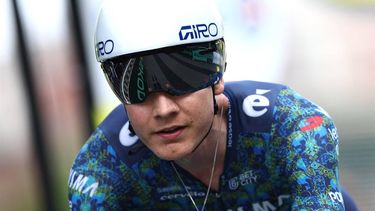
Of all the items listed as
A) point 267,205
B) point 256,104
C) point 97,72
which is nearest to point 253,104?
point 256,104

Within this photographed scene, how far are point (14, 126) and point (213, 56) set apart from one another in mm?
2713

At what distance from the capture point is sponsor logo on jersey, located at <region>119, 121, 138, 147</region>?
1.77 meters

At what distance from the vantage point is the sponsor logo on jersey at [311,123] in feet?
5.31

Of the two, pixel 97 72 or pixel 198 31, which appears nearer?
pixel 198 31

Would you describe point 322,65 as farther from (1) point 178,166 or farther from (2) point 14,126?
(1) point 178,166

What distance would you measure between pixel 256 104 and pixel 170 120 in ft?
1.07

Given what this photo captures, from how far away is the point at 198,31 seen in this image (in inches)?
60.5

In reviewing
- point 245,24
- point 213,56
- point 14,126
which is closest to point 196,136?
point 213,56

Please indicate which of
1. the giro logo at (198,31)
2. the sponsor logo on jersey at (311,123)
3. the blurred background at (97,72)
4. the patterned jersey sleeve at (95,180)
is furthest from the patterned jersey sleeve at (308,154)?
the blurred background at (97,72)

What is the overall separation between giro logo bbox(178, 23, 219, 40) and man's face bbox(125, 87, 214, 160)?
12 centimetres

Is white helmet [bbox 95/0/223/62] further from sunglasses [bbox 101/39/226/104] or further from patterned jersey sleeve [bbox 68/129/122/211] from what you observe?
patterned jersey sleeve [bbox 68/129/122/211]

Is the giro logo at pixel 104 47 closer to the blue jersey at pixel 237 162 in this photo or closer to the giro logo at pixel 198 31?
the giro logo at pixel 198 31

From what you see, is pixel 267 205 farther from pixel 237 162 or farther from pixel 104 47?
pixel 104 47

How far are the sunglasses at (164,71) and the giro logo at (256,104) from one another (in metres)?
0.19
